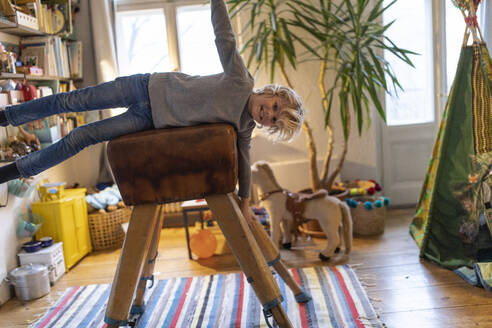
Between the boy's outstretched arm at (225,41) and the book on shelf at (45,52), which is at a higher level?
the book on shelf at (45,52)

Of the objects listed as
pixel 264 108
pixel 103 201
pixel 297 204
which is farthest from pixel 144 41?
pixel 264 108

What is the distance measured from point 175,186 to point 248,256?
37 centimetres

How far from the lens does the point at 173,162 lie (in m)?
1.53

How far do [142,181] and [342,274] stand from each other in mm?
1455

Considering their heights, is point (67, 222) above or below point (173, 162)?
below

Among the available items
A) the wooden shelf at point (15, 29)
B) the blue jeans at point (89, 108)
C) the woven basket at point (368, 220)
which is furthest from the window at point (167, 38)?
the blue jeans at point (89, 108)

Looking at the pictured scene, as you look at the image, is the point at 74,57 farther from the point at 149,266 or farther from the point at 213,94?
the point at 213,94

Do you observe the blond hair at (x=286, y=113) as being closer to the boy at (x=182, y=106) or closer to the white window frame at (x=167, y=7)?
the boy at (x=182, y=106)

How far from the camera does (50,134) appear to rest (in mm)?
2959

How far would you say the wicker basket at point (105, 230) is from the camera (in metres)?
3.29

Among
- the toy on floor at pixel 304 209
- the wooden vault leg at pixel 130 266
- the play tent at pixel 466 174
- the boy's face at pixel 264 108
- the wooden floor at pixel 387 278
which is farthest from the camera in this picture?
the toy on floor at pixel 304 209

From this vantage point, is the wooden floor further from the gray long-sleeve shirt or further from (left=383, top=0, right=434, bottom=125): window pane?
the gray long-sleeve shirt

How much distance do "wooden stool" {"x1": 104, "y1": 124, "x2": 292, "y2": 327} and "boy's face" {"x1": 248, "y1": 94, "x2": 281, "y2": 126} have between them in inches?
8.2

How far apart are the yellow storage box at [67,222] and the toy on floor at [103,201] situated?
0.11 meters
